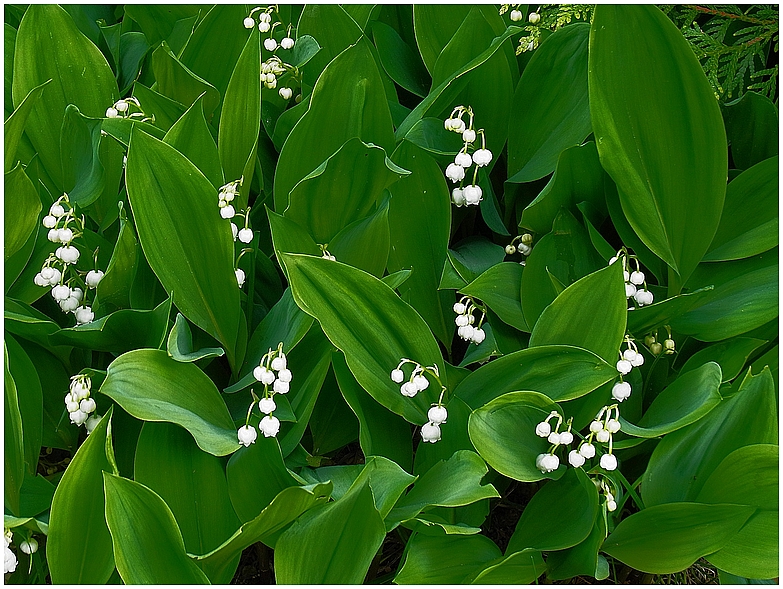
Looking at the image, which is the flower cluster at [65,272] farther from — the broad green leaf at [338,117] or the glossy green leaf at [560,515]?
the glossy green leaf at [560,515]

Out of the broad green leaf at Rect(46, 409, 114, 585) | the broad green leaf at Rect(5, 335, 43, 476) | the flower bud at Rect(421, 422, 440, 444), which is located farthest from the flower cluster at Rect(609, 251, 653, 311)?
the broad green leaf at Rect(5, 335, 43, 476)

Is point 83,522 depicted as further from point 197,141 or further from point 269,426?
point 197,141

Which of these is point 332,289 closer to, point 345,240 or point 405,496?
point 345,240

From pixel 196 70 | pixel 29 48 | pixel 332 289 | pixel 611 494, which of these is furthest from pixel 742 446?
pixel 29 48

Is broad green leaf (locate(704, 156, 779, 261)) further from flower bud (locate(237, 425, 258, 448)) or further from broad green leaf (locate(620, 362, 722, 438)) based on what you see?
flower bud (locate(237, 425, 258, 448))

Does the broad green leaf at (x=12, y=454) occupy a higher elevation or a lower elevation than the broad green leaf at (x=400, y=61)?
lower

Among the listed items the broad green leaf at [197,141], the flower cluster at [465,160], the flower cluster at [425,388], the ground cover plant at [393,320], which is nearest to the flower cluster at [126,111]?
the ground cover plant at [393,320]

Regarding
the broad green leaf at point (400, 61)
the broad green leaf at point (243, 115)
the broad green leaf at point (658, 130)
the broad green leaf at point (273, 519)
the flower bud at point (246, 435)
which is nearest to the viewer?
the broad green leaf at point (273, 519)
